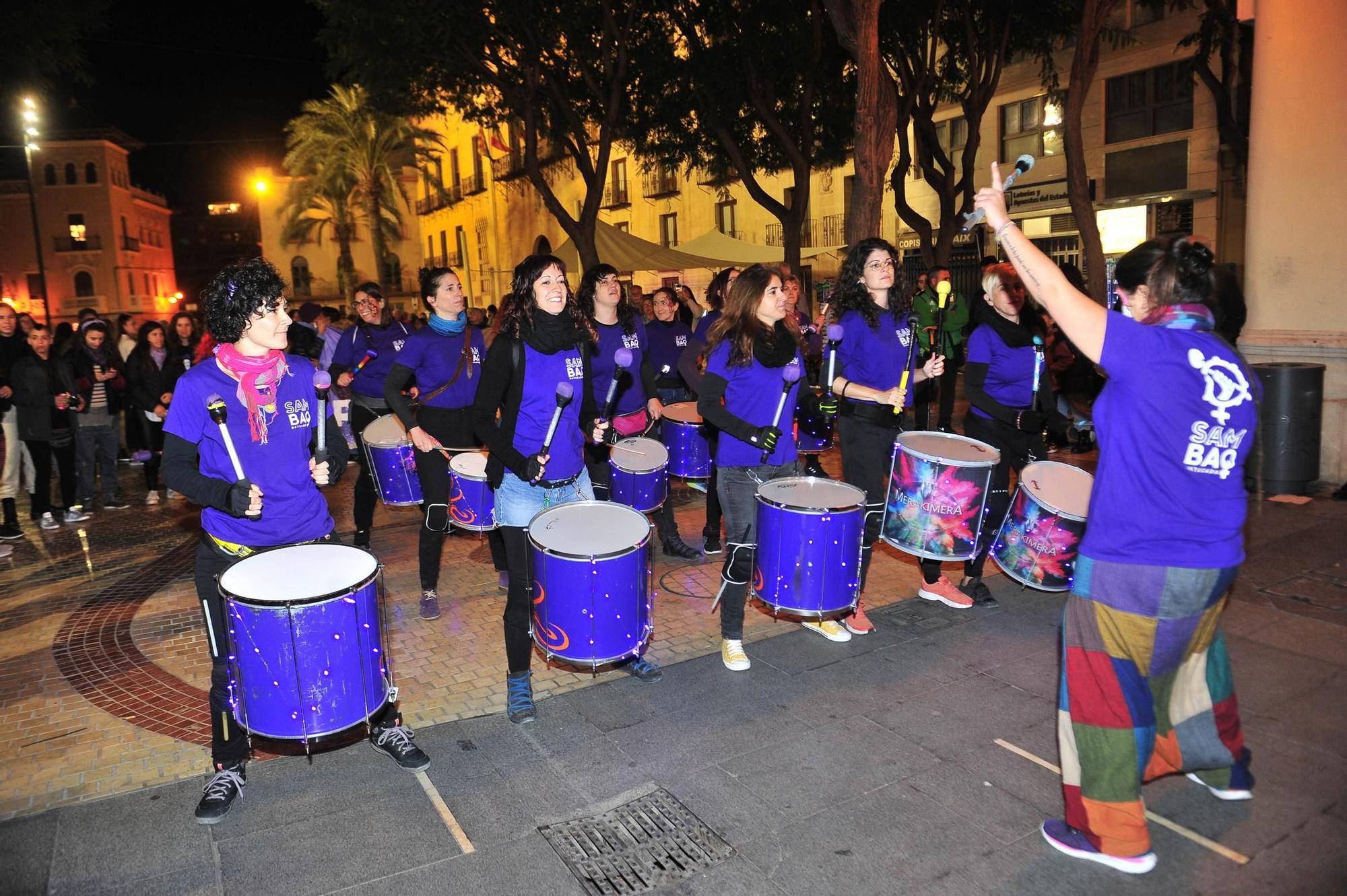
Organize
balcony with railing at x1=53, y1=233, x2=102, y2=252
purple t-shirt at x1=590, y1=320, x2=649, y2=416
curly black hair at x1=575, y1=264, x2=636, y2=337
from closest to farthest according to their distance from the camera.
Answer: purple t-shirt at x1=590, y1=320, x2=649, y2=416
curly black hair at x1=575, y1=264, x2=636, y2=337
balcony with railing at x1=53, y1=233, x2=102, y2=252

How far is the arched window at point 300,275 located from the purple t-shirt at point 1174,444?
203 feet

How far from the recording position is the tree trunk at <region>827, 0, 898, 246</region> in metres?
9.37

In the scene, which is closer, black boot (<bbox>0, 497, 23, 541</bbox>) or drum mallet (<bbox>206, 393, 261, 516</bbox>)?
drum mallet (<bbox>206, 393, 261, 516</bbox>)

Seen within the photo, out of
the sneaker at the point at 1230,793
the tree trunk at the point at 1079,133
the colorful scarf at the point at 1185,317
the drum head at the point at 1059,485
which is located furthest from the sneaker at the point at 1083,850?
the tree trunk at the point at 1079,133

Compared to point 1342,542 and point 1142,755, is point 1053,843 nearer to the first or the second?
point 1142,755

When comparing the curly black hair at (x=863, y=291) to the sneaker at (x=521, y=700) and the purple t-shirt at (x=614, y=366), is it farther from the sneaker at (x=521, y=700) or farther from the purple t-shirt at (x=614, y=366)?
the sneaker at (x=521, y=700)

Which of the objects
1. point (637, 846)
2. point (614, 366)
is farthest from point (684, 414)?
point (637, 846)

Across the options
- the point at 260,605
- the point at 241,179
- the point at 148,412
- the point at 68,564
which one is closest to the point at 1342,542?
the point at 260,605

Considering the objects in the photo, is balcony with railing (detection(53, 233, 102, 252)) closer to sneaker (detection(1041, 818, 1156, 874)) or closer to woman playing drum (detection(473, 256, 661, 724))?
woman playing drum (detection(473, 256, 661, 724))

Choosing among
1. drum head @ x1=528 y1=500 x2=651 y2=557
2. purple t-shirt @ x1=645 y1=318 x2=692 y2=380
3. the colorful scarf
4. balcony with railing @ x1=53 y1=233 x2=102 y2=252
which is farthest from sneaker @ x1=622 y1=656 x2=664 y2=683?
balcony with railing @ x1=53 y1=233 x2=102 y2=252

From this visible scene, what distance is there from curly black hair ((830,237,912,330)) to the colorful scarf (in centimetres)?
240

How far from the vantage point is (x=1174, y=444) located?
291cm

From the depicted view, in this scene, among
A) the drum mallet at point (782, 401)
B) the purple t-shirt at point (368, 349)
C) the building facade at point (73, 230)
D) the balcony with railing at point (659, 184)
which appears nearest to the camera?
the drum mallet at point (782, 401)

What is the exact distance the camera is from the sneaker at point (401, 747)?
13.2 feet
